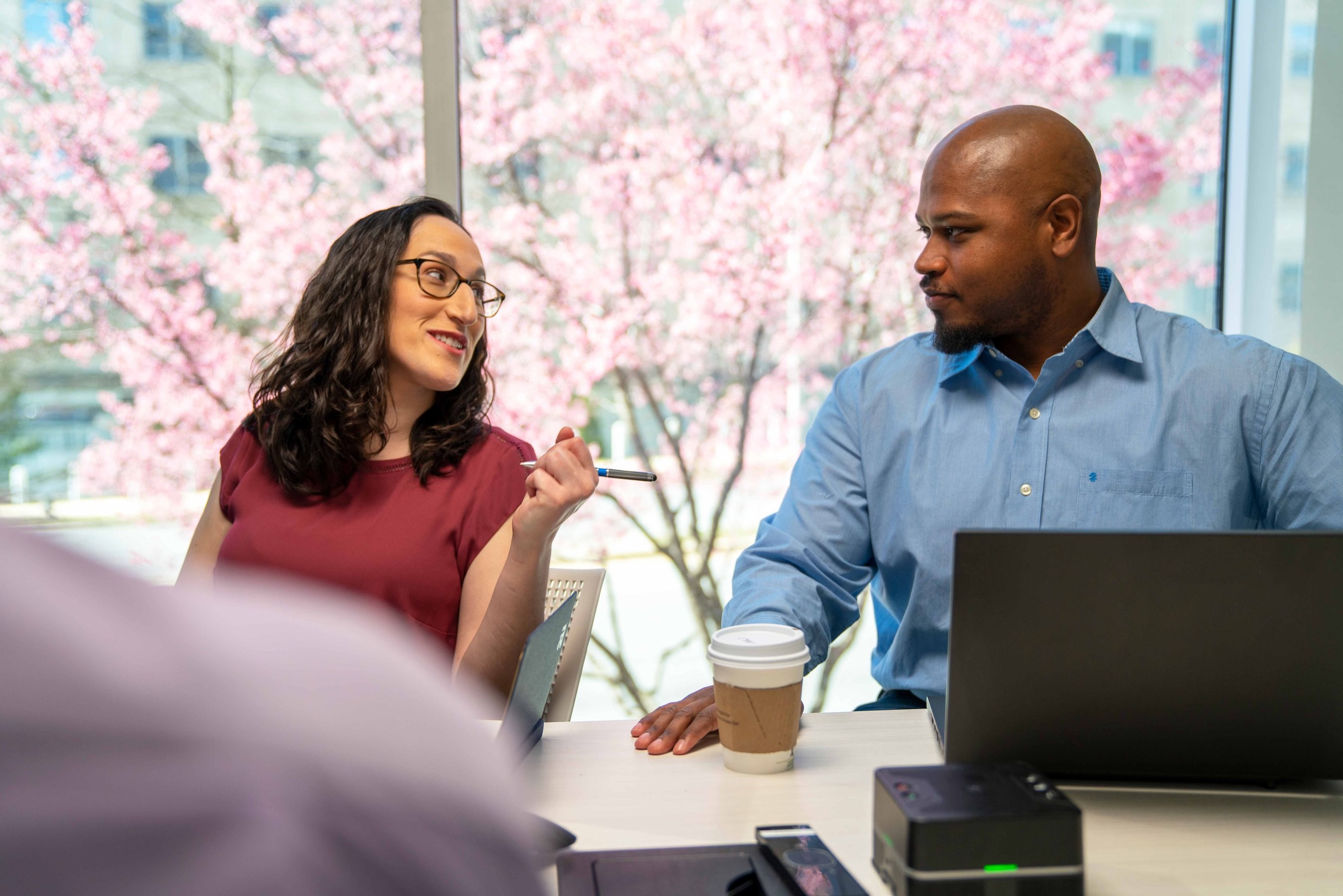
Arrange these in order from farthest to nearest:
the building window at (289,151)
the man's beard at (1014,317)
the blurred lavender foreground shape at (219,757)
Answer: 1. the building window at (289,151)
2. the man's beard at (1014,317)
3. the blurred lavender foreground shape at (219,757)

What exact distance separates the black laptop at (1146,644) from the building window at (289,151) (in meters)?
2.89

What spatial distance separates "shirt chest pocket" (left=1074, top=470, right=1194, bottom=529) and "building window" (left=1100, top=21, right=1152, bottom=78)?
7.29 ft

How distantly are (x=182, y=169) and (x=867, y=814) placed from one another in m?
3.10

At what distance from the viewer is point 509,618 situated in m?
Answer: 1.50

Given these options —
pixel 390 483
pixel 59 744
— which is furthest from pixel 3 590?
pixel 390 483

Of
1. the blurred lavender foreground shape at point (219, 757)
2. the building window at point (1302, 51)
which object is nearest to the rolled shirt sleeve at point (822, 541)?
the blurred lavender foreground shape at point (219, 757)

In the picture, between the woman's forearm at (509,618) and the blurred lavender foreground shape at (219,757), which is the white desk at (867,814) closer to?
the woman's forearm at (509,618)

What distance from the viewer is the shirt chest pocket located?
155cm

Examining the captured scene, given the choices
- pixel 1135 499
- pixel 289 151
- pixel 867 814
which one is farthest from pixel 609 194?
pixel 867 814

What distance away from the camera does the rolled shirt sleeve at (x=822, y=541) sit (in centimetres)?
148

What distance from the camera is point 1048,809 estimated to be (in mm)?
706

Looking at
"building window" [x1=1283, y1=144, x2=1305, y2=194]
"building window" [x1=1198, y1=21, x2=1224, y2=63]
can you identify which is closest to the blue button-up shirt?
"building window" [x1=1283, y1=144, x2=1305, y2=194]

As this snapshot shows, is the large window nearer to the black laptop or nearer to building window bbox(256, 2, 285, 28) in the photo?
building window bbox(256, 2, 285, 28)

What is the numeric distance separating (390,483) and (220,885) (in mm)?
1573
